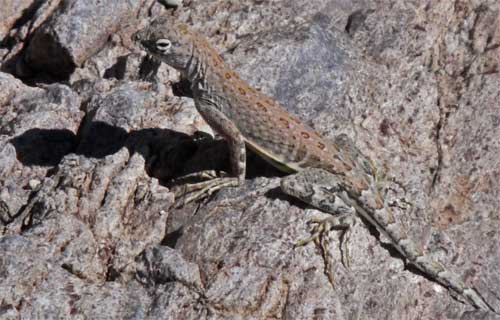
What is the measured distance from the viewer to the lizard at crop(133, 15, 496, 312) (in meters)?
7.62

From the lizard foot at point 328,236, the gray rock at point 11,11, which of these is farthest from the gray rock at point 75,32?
the lizard foot at point 328,236

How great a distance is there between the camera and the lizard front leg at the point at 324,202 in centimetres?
741

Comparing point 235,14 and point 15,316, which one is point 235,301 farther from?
point 235,14

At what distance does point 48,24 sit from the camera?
10234 millimetres

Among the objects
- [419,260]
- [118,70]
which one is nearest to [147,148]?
[118,70]

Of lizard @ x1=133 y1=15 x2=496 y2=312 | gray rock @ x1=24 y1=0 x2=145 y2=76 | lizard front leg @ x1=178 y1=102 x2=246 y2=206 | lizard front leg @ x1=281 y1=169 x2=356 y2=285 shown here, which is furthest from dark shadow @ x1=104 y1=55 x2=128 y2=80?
lizard front leg @ x1=281 y1=169 x2=356 y2=285

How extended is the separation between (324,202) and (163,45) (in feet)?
6.91

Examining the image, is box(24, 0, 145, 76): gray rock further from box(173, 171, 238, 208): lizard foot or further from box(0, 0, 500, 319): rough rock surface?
box(173, 171, 238, 208): lizard foot

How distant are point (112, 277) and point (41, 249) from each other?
26.3 inches

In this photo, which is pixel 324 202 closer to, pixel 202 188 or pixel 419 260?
pixel 419 260

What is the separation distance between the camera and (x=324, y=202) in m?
7.63

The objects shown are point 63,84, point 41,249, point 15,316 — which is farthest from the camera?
point 63,84

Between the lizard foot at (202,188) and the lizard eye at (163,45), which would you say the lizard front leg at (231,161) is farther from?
the lizard eye at (163,45)

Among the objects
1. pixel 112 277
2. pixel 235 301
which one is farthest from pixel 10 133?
pixel 235 301
